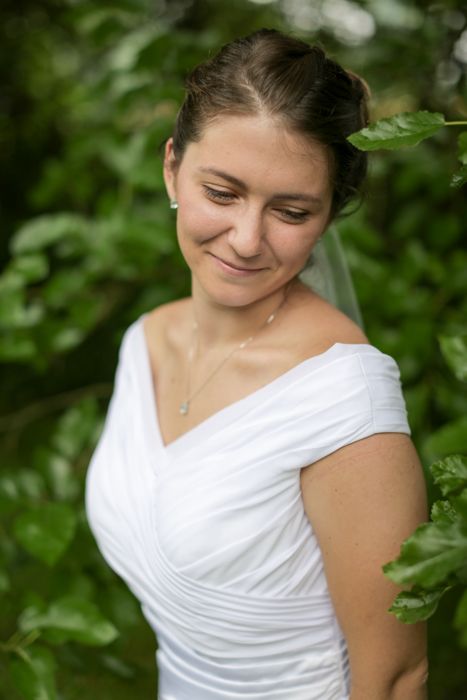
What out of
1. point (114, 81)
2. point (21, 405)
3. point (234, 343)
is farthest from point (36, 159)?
point (234, 343)

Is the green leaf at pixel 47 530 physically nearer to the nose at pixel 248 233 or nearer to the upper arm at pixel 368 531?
the upper arm at pixel 368 531

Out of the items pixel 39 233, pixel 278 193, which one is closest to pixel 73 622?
pixel 278 193

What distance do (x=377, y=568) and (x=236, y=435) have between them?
32cm

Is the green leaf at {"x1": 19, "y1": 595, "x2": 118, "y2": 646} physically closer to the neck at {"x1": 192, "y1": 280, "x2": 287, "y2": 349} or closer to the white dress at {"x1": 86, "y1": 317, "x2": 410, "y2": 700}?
the white dress at {"x1": 86, "y1": 317, "x2": 410, "y2": 700}

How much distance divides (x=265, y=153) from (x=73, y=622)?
91 centimetres

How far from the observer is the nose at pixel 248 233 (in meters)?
1.24

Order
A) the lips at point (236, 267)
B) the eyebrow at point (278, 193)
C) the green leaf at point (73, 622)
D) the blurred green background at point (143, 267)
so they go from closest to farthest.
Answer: the eyebrow at point (278, 193) < the lips at point (236, 267) < the green leaf at point (73, 622) < the blurred green background at point (143, 267)

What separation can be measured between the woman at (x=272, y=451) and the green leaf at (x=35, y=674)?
0.21 m

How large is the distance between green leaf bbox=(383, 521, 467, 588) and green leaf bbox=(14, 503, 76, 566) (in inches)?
32.3

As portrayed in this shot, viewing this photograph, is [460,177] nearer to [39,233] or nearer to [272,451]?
[272,451]

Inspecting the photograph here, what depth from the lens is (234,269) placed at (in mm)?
1338

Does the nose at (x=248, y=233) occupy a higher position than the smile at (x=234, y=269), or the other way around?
the nose at (x=248, y=233)

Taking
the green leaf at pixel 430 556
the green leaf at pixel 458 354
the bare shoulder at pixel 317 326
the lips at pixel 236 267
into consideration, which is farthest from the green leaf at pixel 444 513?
the lips at pixel 236 267

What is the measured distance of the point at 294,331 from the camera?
1.43 meters
